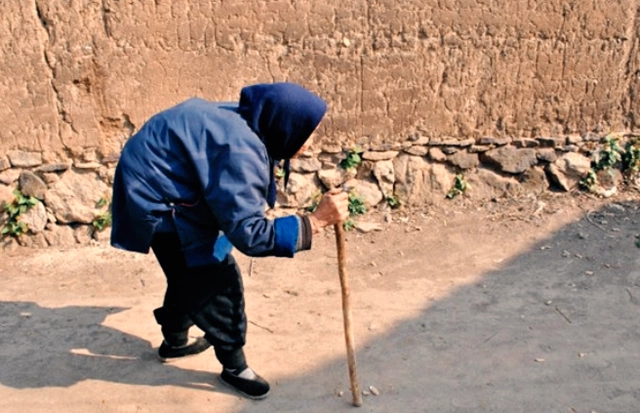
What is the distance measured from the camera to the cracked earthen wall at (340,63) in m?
4.19

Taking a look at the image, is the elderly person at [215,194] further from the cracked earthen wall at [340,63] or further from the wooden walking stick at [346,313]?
the cracked earthen wall at [340,63]

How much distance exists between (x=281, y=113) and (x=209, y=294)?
2.67ft

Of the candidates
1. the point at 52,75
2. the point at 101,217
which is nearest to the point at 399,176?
the point at 101,217

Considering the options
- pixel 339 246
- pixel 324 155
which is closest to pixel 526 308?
pixel 339 246

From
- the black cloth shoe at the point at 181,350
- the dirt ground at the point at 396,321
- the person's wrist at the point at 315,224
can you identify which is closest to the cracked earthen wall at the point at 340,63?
the dirt ground at the point at 396,321

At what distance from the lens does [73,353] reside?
3271 mm

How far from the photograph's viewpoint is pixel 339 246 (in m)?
2.64

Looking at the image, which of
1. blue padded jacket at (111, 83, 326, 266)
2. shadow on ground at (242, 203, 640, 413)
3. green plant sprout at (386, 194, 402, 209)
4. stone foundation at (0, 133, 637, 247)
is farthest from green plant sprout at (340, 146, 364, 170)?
blue padded jacket at (111, 83, 326, 266)

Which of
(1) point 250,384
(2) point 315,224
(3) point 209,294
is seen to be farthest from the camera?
(1) point 250,384

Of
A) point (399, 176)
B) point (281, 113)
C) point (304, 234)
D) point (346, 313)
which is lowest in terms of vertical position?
point (399, 176)

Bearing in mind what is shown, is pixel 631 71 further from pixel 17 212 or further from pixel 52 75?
pixel 17 212

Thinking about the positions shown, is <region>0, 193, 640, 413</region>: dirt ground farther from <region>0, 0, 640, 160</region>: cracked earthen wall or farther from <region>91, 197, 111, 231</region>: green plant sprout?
<region>0, 0, 640, 160</region>: cracked earthen wall

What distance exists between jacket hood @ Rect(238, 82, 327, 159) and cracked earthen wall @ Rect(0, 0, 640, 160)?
198 centimetres

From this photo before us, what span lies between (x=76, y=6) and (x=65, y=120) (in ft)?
2.27
